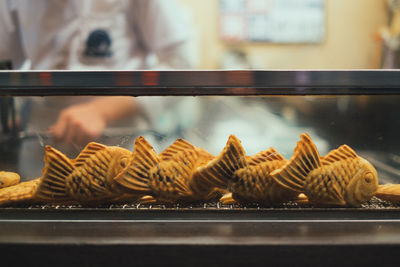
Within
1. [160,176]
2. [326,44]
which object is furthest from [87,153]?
[326,44]

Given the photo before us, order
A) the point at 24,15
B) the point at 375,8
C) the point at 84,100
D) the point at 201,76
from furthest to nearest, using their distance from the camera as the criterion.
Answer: the point at 375,8 < the point at 24,15 < the point at 84,100 < the point at 201,76

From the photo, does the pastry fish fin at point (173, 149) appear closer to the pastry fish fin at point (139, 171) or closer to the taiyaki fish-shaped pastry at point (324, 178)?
A: the pastry fish fin at point (139, 171)

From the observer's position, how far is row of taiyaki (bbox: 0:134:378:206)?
1021 mm

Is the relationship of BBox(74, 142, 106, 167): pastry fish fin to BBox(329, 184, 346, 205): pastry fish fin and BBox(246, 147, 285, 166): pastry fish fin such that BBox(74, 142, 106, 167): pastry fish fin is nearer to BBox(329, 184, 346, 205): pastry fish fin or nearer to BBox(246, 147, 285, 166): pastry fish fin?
BBox(246, 147, 285, 166): pastry fish fin

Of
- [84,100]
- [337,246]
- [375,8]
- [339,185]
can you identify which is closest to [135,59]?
[84,100]

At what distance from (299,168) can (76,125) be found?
0.67m

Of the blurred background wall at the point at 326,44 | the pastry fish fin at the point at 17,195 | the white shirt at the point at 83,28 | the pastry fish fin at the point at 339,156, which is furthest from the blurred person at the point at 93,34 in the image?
the pastry fish fin at the point at 339,156

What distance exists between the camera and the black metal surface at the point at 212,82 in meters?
0.99

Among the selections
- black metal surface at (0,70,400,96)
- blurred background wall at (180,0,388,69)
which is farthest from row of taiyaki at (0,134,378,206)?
blurred background wall at (180,0,388,69)

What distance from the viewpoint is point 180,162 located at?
1071 mm

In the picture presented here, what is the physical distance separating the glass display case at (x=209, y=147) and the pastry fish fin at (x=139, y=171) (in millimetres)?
58

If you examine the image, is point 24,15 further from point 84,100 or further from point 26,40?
point 84,100

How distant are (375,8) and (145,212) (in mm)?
3728

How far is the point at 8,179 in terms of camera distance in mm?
1184
